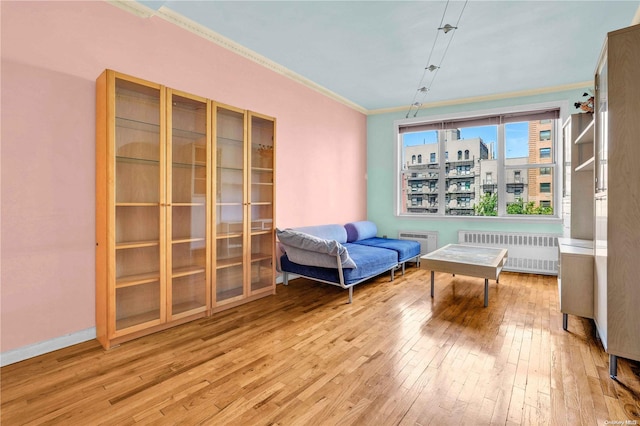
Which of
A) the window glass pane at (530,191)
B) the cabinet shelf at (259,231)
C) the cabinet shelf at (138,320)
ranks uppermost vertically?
the window glass pane at (530,191)

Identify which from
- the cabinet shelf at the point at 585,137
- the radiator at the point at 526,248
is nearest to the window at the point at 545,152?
the radiator at the point at 526,248

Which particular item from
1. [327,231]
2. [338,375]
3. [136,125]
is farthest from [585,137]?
[136,125]

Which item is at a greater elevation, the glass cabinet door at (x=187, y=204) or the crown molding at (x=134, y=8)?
the crown molding at (x=134, y=8)

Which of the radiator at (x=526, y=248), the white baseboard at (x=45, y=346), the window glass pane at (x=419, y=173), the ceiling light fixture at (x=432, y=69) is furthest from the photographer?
the window glass pane at (x=419, y=173)

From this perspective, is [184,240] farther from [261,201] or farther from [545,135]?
[545,135]

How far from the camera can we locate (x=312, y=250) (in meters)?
3.56

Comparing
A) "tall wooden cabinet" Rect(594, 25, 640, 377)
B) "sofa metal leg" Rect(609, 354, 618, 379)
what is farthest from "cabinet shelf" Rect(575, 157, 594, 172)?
"sofa metal leg" Rect(609, 354, 618, 379)

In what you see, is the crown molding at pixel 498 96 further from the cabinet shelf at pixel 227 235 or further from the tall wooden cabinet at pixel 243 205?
the cabinet shelf at pixel 227 235

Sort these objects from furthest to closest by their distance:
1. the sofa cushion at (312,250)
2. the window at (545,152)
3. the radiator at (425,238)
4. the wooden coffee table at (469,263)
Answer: the radiator at (425,238)
the window at (545,152)
the sofa cushion at (312,250)
the wooden coffee table at (469,263)

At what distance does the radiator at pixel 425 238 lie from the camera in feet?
18.0

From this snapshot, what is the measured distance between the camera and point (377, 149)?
613 centimetres

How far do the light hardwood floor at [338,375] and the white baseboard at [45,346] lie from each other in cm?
6

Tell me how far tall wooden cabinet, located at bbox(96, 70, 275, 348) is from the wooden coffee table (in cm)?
212

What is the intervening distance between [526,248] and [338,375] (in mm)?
4132
